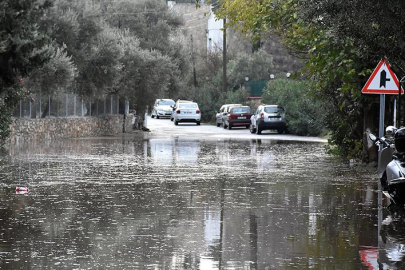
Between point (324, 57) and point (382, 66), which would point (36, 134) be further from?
point (382, 66)

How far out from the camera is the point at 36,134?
1455 inches

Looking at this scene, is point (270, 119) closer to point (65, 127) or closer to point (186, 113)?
point (65, 127)

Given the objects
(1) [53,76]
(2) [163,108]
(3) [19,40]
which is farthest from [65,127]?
(2) [163,108]

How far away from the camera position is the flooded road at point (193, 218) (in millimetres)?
8617

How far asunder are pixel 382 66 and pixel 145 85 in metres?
30.4

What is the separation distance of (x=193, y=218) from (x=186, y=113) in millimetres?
49846

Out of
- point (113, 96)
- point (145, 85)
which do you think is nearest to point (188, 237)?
point (145, 85)

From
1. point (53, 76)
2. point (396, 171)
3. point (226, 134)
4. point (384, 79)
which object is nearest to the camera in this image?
point (396, 171)

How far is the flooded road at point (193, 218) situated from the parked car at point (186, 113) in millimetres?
39779

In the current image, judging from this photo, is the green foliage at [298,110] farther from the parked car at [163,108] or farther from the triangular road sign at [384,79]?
the parked car at [163,108]

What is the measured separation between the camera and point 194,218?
11.6 meters

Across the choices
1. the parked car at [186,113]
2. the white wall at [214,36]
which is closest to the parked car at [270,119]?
the parked car at [186,113]

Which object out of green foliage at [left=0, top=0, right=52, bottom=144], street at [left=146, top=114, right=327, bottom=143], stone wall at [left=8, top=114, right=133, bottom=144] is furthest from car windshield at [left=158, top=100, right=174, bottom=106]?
green foliage at [left=0, top=0, right=52, bottom=144]

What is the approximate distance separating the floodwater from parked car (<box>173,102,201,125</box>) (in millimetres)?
39862
